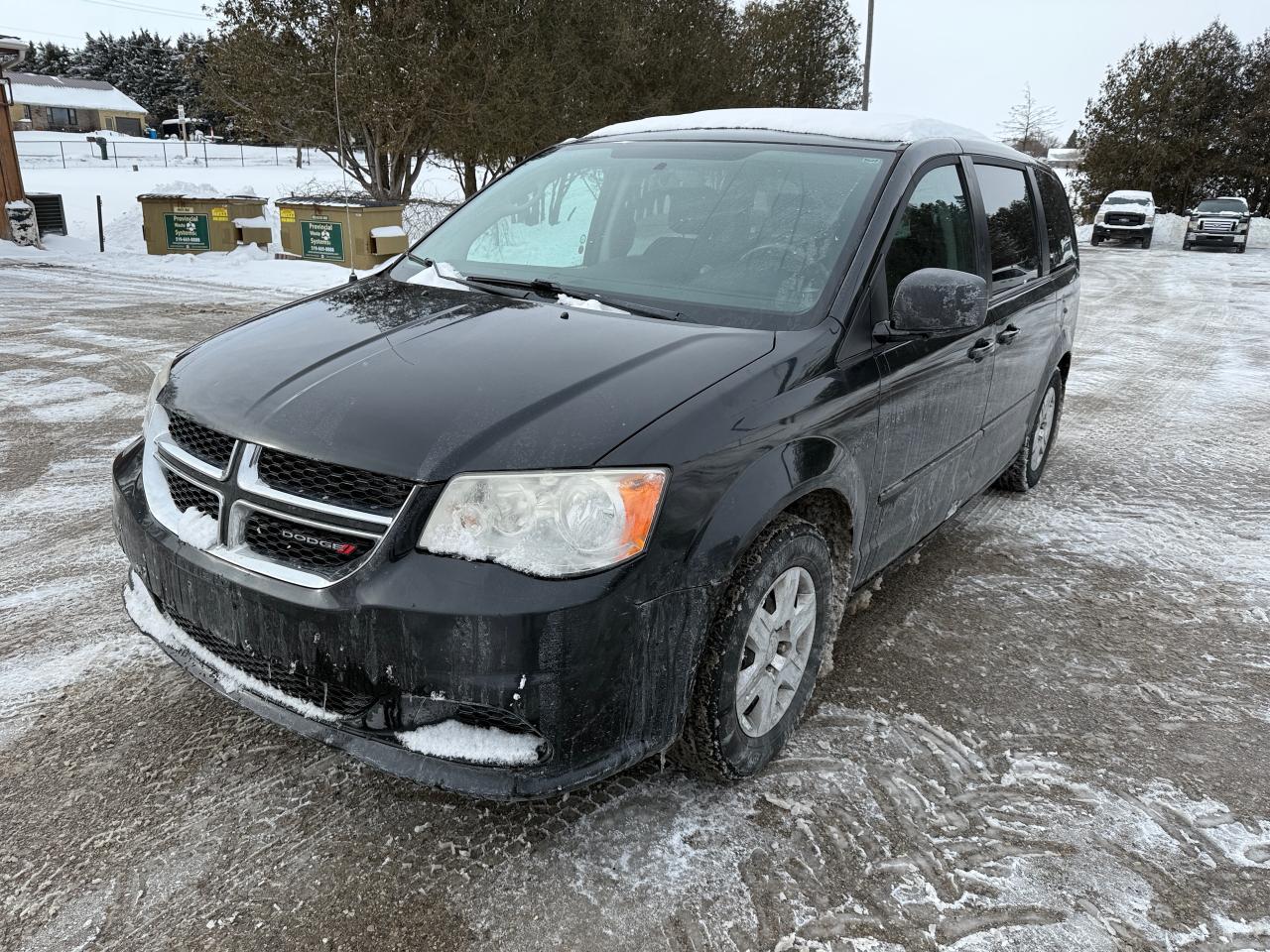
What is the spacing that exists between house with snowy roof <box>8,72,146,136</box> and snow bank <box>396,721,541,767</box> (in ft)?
287

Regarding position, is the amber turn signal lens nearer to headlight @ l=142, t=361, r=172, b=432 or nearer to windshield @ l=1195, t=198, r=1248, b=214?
headlight @ l=142, t=361, r=172, b=432

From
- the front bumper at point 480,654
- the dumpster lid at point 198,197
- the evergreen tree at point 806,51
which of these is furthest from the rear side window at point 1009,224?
the evergreen tree at point 806,51

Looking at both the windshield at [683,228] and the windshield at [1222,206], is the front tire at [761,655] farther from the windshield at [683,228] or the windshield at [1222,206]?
the windshield at [1222,206]

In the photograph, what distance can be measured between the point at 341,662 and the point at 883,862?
1433 millimetres

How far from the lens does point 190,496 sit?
2471mm

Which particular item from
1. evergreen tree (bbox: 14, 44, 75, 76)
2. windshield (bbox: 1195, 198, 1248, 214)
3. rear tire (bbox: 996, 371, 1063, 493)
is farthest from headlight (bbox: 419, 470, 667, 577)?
evergreen tree (bbox: 14, 44, 75, 76)

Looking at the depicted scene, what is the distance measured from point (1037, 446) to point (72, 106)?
90.1m

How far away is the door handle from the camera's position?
356 centimetres

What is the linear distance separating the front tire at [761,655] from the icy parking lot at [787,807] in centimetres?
16

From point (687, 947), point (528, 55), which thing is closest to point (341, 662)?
point (687, 947)

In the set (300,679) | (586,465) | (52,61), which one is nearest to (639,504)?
(586,465)

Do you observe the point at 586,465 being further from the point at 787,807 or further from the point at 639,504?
the point at 787,807

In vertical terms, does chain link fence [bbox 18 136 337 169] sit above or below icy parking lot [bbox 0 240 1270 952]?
above

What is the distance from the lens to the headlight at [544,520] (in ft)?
6.72
